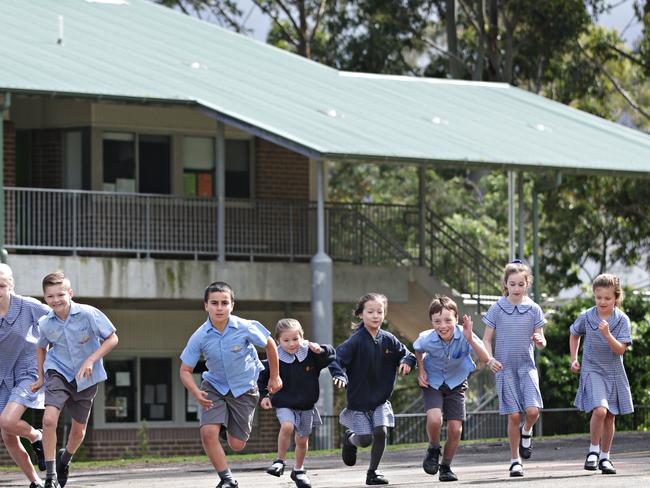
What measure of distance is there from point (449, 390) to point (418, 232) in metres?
18.6

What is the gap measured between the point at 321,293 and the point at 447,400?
13.9 metres

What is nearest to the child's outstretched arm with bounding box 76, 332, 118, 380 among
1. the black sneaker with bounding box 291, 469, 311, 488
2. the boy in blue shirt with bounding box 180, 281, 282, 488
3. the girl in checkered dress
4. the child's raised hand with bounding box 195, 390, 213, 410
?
the boy in blue shirt with bounding box 180, 281, 282, 488

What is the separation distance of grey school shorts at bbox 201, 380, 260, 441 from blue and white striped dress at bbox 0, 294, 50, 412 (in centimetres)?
144

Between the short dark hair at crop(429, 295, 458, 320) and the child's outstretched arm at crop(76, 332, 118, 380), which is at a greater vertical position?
the short dark hair at crop(429, 295, 458, 320)

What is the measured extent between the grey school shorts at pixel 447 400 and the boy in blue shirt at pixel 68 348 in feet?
9.13

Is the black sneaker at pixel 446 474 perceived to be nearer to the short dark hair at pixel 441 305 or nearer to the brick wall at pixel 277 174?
the short dark hair at pixel 441 305

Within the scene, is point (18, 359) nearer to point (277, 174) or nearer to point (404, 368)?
point (404, 368)

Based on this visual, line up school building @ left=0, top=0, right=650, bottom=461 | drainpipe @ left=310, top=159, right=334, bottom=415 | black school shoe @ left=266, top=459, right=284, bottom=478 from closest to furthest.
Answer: black school shoe @ left=266, top=459, right=284, bottom=478 → drainpipe @ left=310, top=159, right=334, bottom=415 → school building @ left=0, top=0, right=650, bottom=461

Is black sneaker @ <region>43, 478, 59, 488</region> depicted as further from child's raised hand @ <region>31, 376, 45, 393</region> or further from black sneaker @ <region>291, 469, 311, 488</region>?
black sneaker @ <region>291, 469, 311, 488</region>

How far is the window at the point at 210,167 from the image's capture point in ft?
108

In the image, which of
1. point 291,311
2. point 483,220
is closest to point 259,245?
point 291,311

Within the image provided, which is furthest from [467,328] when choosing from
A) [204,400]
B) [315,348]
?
[204,400]

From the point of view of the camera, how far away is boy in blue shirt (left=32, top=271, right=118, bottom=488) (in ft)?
45.3

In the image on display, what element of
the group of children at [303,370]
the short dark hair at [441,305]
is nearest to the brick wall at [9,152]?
the group of children at [303,370]
